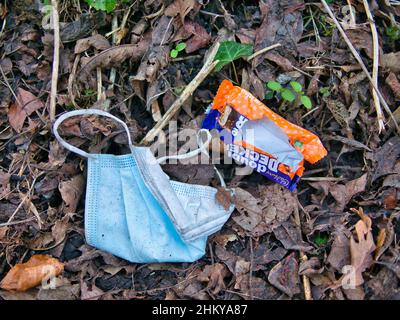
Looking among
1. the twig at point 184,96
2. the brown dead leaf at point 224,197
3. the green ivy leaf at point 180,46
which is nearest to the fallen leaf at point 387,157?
the brown dead leaf at point 224,197

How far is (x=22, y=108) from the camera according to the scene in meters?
2.33

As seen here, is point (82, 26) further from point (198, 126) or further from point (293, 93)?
point (293, 93)

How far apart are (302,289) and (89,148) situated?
1.17 metres

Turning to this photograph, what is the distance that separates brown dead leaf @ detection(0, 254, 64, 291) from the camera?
205 cm

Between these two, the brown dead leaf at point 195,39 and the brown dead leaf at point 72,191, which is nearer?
the brown dead leaf at point 72,191

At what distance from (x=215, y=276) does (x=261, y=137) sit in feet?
2.20

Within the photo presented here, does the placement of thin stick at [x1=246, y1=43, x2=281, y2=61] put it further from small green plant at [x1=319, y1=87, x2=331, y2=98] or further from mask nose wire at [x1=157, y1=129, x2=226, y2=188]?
mask nose wire at [x1=157, y1=129, x2=226, y2=188]

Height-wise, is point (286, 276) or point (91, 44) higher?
point (91, 44)

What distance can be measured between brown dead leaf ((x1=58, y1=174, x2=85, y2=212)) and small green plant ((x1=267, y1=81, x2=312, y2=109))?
100 cm

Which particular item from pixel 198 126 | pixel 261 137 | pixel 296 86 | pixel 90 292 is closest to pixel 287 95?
pixel 296 86

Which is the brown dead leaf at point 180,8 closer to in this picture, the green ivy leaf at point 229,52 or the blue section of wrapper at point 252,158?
the green ivy leaf at point 229,52

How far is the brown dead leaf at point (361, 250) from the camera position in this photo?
6.66 ft

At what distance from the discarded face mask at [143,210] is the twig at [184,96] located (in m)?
0.14

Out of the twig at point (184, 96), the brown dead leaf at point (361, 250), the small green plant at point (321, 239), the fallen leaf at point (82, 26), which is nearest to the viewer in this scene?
the brown dead leaf at point (361, 250)
